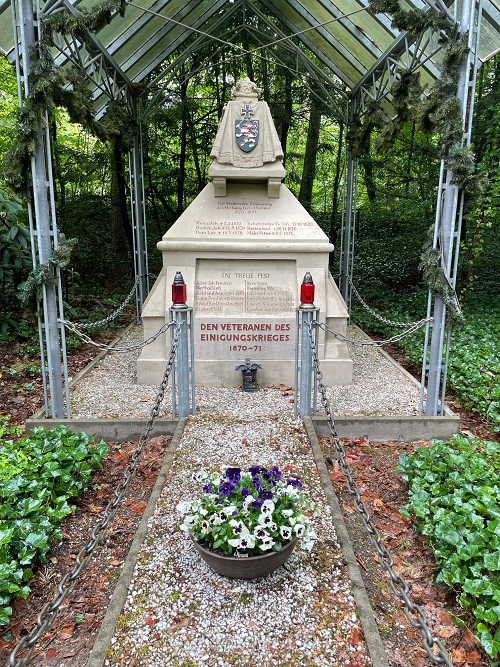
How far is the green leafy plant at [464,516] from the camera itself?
269cm

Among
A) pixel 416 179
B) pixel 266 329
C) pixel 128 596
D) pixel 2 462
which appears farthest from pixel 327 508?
pixel 416 179

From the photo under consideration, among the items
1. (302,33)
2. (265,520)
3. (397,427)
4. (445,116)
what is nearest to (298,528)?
(265,520)

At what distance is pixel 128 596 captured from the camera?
8.68ft

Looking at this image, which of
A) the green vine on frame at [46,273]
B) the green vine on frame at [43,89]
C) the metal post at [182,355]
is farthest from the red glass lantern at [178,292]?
the green vine on frame at [43,89]

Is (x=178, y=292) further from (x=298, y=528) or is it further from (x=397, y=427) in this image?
(x=298, y=528)

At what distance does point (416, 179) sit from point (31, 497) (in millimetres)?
10337

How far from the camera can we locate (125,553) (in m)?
3.29

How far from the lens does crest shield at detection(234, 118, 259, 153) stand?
6.28 meters

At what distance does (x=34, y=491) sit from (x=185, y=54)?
789 centimetres

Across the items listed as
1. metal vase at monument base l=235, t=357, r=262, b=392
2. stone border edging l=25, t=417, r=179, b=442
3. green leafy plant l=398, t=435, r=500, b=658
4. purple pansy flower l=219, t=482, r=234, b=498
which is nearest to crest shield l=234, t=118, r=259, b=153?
metal vase at monument base l=235, t=357, r=262, b=392

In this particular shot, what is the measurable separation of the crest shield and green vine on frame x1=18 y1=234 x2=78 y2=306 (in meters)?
2.71

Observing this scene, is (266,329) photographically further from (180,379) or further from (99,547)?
(99,547)

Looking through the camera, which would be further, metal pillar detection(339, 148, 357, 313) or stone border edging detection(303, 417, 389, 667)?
metal pillar detection(339, 148, 357, 313)

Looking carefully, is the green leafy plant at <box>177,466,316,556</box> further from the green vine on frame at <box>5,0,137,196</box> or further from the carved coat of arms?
the carved coat of arms
